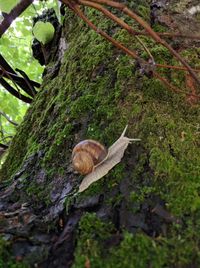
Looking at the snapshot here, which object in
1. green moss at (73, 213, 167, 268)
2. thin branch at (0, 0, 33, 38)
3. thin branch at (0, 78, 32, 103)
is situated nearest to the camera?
green moss at (73, 213, 167, 268)

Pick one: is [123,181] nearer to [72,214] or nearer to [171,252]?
[72,214]

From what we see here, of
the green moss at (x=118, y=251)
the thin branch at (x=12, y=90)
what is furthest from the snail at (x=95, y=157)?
the thin branch at (x=12, y=90)

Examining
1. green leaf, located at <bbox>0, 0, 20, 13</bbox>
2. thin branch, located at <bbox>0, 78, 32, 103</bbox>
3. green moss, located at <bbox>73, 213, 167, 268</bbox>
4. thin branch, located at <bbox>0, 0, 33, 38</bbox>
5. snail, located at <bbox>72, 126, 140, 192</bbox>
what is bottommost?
green moss, located at <bbox>73, 213, 167, 268</bbox>

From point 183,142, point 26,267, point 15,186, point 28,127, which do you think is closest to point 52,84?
point 28,127

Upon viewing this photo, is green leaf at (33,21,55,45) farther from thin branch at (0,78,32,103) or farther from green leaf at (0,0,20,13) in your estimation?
green leaf at (0,0,20,13)

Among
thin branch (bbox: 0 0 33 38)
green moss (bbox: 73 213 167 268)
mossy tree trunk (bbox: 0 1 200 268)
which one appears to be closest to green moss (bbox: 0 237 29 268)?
mossy tree trunk (bbox: 0 1 200 268)

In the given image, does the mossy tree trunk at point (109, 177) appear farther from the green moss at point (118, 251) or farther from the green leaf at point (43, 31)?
the green leaf at point (43, 31)

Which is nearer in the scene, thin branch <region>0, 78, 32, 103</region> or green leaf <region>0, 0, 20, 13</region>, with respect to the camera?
green leaf <region>0, 0, 20, 13</region>
